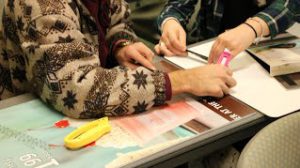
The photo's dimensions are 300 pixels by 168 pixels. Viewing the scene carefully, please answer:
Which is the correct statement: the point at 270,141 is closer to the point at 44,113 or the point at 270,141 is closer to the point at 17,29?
the point at 44,113

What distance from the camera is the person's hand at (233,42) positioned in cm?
133

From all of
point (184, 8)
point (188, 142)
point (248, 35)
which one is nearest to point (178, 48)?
point (248, 35)

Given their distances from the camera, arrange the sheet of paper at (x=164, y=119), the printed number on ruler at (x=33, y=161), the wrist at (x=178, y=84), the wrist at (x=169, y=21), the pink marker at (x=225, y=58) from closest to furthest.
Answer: the printed number on ruler at (x=33, y=161) → the sheet of paper at (x=164, y=119) → the wrist at (x=178, y=84) → the pink marker at (x=225, y=58) → the wrist at (x=169, y=21)

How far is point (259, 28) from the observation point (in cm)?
143

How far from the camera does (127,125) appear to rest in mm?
1062

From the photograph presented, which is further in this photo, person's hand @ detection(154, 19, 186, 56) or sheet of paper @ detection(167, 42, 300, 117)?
person's hand @ detection(154, 19, 186, 56)

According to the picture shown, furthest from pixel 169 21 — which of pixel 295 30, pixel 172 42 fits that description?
pixel 295 30

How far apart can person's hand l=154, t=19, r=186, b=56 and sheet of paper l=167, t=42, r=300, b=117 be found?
0.04 metres

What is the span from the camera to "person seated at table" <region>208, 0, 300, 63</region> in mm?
1341

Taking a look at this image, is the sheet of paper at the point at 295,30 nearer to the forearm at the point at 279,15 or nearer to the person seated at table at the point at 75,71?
the forearm at the point at 279,15

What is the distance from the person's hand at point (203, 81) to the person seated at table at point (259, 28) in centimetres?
16

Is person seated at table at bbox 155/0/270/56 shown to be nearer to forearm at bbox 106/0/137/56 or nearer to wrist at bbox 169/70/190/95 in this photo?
forearm at bbox 106/0/137/56

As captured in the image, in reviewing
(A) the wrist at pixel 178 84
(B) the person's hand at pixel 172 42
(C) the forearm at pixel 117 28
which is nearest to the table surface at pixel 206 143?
(A) the wrist at pixel 178 84

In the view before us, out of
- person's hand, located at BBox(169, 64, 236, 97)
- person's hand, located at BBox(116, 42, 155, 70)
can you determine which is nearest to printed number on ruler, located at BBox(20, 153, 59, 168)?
person's hand, located at BBox(169, 64, 236, 97)
